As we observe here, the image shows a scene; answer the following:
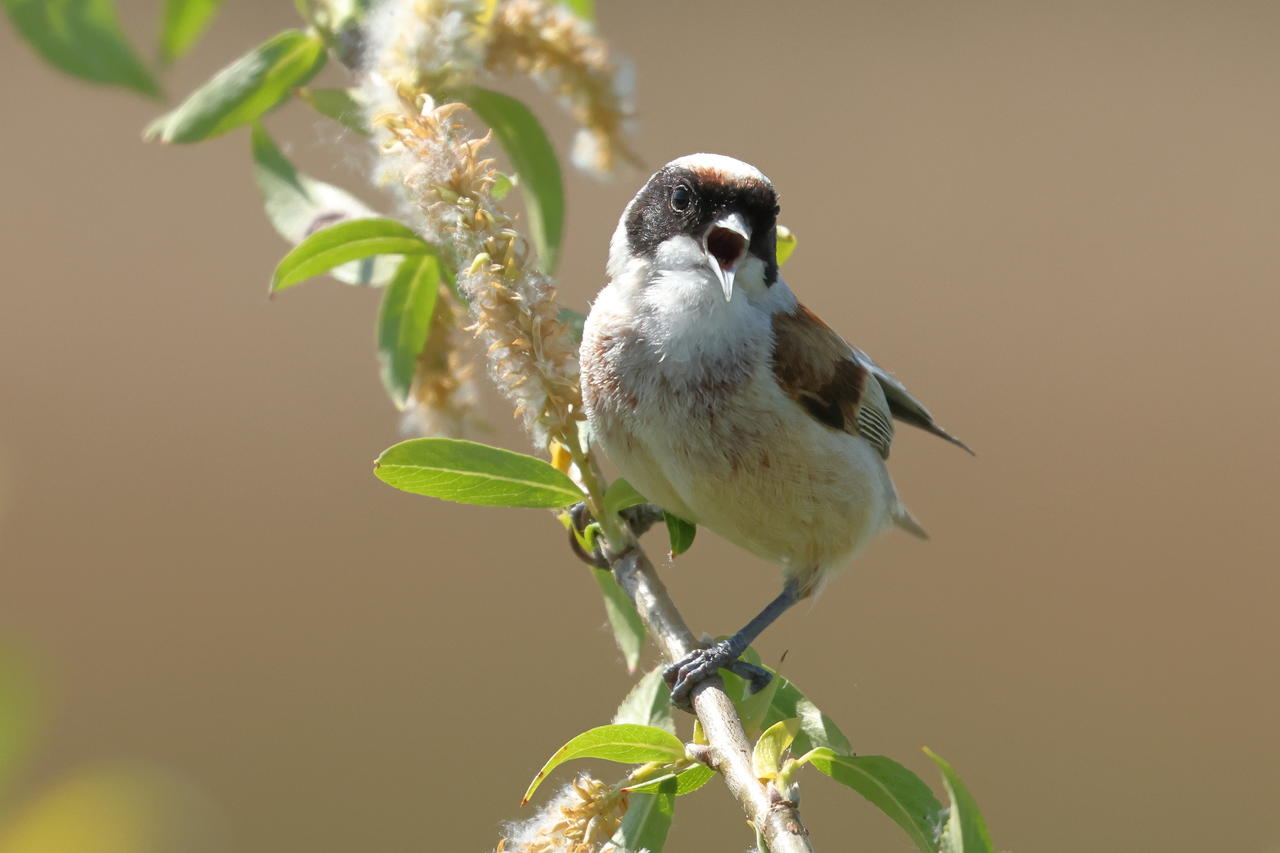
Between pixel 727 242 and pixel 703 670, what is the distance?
50 cm

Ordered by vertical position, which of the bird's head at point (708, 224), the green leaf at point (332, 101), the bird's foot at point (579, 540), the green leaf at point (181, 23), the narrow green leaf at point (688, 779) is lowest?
the narrow green leaf at point (688, 779)

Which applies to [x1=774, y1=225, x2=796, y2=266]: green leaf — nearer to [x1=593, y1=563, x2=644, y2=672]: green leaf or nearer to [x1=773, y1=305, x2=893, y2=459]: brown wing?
[x1=773, y1=305, x2=893, y2=459]: brown wing

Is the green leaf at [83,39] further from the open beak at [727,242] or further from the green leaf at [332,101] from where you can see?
the open beak at [727,242]

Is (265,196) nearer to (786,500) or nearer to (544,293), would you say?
(544,293)

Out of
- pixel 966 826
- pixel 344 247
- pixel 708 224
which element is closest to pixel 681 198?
pixel 708 224

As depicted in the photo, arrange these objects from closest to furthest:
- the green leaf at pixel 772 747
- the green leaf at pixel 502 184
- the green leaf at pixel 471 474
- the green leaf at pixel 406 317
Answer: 1. the green leaf at pixel 772 747
2. the green leaf at pixel 471 474
3. the green leaf at pixel 502 184
4. the green leaf at pixel 406 317

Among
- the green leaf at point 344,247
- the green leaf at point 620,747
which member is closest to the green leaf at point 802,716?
the green leaf at point 620,747

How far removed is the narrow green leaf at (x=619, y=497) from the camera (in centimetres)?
111

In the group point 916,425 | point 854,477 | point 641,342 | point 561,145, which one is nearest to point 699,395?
point 641,342

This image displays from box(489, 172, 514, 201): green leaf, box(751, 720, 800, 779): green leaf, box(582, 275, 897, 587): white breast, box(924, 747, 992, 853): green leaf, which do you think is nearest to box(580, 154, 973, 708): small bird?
box(582, 275, 897, 587): white breast

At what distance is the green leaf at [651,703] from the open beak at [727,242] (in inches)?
16.2

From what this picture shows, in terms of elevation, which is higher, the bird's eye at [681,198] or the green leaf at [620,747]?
the bird's eye at [681,198]

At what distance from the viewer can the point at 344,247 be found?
1.08 metres

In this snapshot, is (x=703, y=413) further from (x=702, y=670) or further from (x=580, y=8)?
(x=580, y=8)
